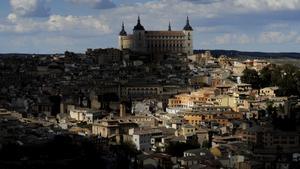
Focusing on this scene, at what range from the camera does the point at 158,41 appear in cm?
5697

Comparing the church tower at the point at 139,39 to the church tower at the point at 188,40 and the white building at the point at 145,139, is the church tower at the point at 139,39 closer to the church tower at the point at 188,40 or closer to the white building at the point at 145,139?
the church tower at the point at 188,40

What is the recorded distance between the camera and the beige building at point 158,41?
186ft

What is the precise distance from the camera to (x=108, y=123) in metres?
28.6

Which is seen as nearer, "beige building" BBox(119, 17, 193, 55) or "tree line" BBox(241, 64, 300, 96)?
"tree line" BBox(241, 64, 300, 96)

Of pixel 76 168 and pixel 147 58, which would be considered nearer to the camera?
pixel 76 168

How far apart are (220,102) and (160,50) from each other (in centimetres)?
2237

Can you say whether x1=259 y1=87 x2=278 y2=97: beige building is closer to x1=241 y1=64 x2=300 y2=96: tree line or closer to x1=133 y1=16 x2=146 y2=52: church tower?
x1=241 y1=64 x2=300 y2=96: tree line

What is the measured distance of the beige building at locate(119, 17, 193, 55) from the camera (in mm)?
56562

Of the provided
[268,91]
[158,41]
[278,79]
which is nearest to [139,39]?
[158,41]

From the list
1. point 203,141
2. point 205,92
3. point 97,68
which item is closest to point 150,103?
point 205,92

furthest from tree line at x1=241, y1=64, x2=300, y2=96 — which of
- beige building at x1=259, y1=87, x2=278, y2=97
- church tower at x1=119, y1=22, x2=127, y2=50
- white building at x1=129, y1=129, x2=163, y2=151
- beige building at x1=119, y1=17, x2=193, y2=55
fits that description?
church tower at x1=119, y1=22, x2=127, y2=50

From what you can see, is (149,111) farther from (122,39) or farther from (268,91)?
(122,39)

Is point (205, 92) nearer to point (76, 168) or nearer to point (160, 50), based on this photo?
point (76, 168)

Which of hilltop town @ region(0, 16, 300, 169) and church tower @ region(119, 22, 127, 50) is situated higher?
church tower @ region(119, 22, 127, 50)
